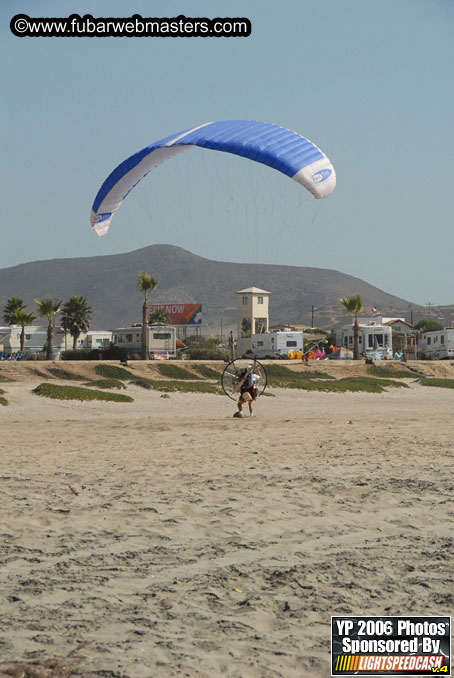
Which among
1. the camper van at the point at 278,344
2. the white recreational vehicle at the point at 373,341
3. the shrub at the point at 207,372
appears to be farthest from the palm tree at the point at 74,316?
the shrub at the point at 207,372

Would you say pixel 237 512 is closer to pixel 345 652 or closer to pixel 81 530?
pixel 81 530

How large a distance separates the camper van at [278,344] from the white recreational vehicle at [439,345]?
1340cm

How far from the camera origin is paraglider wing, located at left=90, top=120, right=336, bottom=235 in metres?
20.5

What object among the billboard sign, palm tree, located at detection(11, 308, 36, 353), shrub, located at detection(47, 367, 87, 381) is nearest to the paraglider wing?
shrub, located at detection(47, 367, 87, 381)

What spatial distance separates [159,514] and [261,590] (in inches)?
116

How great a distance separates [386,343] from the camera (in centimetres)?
6262

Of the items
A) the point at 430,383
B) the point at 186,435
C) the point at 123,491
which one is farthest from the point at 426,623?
the point at 430,383

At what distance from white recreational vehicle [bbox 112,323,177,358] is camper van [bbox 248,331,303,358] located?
25.9 ft

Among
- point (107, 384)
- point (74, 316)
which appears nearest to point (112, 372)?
point (107, 384)

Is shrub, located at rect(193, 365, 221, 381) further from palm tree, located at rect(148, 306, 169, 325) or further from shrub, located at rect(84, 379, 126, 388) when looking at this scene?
palm tree, located at rect(148, 306, 169, 325)

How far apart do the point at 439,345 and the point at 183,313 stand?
156ft

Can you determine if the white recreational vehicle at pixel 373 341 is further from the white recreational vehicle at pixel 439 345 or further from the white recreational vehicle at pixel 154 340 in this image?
the white recreational vehicle at pixel 154 340

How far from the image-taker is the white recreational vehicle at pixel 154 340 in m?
62.5

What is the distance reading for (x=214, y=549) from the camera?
7.70 metres
